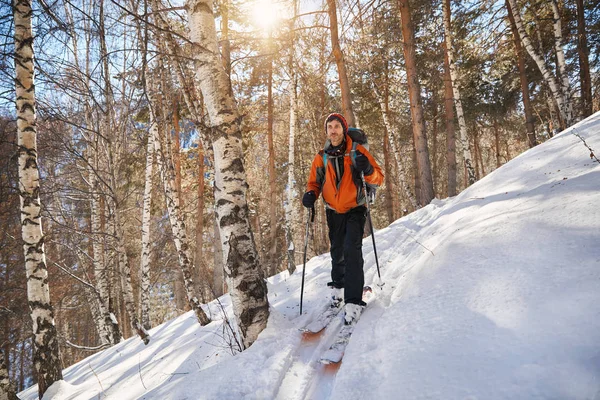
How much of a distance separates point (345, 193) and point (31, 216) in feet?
15.4

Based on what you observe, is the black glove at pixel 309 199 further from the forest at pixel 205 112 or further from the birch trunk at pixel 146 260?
the birch trunk at pixel 146 260

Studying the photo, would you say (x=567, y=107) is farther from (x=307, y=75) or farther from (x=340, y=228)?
(x=340, y=228)

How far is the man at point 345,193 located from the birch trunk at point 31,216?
4.24 meters

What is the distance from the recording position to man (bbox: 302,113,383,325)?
3029mm

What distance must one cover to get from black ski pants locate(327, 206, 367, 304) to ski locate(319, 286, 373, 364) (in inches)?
12.1

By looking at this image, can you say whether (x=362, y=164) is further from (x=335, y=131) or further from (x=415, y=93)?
(x=415, y=93)

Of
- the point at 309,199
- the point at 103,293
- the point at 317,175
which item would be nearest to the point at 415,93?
the point at 317,175

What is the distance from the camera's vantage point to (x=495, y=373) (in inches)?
53.4

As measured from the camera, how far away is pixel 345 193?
10.6ft

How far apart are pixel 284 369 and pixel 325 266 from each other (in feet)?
10.8

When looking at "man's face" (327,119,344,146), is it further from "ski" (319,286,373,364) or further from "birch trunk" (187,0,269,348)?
"ski" (319,286,373,364)

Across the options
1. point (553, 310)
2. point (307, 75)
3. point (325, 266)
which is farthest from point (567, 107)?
point (553, 310)

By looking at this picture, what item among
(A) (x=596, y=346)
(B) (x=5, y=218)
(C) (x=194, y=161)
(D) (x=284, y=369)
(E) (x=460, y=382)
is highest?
(C) (x=194, y=161)

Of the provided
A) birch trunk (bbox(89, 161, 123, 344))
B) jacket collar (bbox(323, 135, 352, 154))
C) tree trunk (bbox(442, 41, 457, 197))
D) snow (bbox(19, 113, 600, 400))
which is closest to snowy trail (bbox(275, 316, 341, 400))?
snow (bbox(19, 113, 600, 400))
